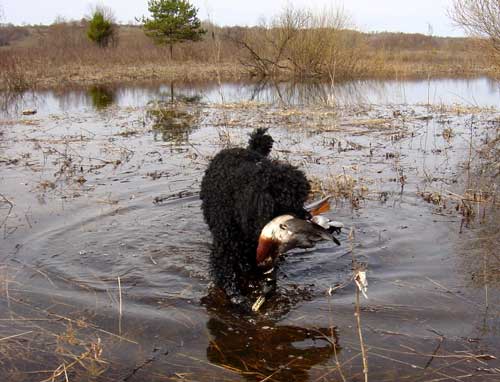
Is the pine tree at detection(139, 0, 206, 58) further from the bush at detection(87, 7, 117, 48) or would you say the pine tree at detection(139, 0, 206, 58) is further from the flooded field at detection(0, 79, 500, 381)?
the flooded field at detection(0, 79, 500, 381)

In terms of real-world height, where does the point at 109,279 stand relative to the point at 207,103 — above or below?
below

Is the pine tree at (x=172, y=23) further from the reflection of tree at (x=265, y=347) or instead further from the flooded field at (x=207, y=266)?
the reflection of tree at (x=265, y=347)

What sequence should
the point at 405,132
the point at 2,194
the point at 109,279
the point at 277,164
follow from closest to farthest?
the point at 277,164, the point at 109,279, the point at 2,194, the point at 405,132

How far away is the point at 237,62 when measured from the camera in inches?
1184

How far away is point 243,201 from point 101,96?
17.4 metres

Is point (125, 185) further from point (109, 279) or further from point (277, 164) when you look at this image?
point (277, 164)

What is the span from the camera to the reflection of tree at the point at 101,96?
55.7 feet

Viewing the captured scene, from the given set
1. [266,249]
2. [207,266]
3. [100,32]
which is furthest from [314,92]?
[100,32]

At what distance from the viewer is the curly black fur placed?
3658mm

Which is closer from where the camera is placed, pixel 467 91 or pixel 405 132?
pixel 405 132

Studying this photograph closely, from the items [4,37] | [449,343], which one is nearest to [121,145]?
[449,343]

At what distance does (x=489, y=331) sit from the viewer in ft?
11.3

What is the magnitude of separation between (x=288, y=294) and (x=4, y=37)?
64.8 meters

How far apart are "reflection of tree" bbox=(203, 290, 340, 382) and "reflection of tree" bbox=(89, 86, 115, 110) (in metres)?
13.7
